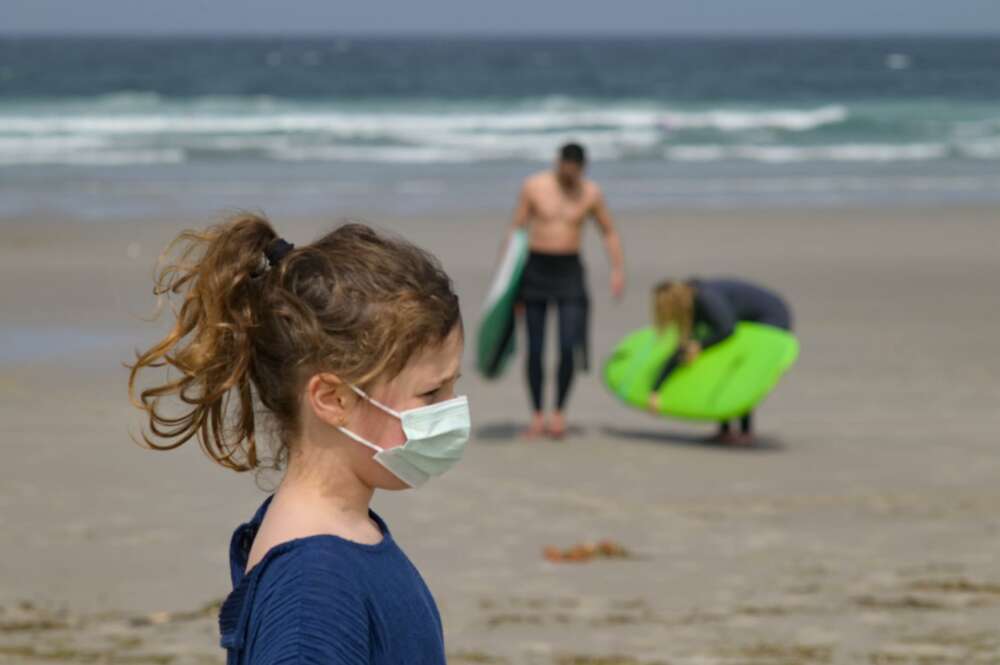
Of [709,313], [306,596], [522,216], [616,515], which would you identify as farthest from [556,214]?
[306,596]

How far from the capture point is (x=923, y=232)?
706 inches

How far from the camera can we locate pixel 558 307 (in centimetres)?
895

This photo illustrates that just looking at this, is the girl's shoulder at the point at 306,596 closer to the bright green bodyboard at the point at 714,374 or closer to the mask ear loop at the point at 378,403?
the mask ear loop at the point at 378,403

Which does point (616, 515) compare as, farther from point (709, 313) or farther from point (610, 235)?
point (610, 235)

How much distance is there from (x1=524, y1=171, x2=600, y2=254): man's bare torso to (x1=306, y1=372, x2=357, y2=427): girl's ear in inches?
271

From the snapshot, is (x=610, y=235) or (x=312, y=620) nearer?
(x=312, y=620)

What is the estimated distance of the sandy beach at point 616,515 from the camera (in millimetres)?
5391

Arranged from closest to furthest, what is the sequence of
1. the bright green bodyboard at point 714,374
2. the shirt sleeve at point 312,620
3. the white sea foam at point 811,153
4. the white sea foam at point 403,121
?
the shirt sleeve at point 312,620 → the bright green bodyboard at point 714,374 → the white sea foam at point 811,153 → the white sea foam at point 403,121

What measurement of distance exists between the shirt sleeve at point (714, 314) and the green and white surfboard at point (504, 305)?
41.1 inches

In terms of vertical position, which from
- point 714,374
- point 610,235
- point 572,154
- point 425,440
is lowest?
point 714,374

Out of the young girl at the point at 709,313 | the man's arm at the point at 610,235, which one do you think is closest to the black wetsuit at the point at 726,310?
the young girl at the point at 709,313

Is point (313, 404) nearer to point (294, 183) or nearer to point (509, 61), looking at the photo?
point (294, 183)

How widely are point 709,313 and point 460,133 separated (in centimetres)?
2702

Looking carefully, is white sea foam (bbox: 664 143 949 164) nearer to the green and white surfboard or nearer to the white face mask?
the green and white surfboard
